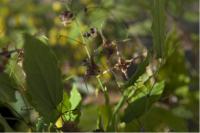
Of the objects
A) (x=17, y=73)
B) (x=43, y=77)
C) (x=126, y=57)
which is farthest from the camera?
(x=126, y=57)

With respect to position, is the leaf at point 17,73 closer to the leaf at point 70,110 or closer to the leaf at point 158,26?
the leaf at point 70,110

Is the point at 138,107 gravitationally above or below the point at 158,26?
below

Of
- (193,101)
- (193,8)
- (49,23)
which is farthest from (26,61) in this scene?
(193,8)

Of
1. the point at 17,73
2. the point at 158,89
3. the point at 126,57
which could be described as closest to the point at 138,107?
the point at 158,89

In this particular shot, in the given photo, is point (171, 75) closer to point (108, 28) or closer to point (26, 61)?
point (26, 61)

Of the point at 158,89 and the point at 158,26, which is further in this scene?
the point at 158,89

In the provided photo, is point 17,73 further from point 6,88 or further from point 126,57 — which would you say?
point 126,57

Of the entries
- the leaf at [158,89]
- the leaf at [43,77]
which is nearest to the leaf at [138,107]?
the leaf at [158,89]

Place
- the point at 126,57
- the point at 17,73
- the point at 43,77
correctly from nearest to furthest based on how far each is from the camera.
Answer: the point at 43,77
the point at 17,73
the point at 126,57
